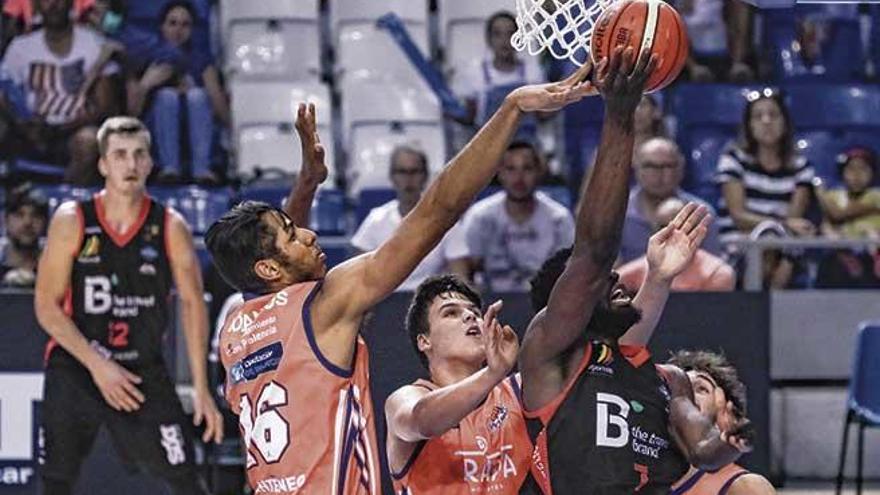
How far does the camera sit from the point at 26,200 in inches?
417

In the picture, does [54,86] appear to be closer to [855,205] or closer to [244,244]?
[855,205]

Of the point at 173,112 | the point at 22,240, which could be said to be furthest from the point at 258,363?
the point at 173,112

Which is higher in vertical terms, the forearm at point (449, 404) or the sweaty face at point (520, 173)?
the sweaty face at point (520, 173)

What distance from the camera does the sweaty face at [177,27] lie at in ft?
41.5

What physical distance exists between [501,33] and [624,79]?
288 inches

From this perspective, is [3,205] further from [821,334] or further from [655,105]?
[821,334]

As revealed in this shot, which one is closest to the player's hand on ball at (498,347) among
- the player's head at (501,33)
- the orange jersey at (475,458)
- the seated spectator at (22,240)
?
the orange jersey at (475,458)

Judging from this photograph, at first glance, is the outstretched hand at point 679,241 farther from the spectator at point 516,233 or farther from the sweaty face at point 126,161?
the spectator at point 516,233

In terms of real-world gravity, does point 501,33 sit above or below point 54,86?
above

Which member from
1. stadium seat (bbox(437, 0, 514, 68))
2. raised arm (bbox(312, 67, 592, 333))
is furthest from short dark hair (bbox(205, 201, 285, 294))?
stadium seat (bbox(437, 0, 514, 68))

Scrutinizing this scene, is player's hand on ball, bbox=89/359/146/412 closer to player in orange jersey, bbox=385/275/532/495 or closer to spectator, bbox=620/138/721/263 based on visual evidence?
player in orange jersey, bbox=385/275/532/495

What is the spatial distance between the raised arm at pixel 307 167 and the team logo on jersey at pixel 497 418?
903mm

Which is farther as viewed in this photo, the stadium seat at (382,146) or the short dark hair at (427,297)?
the stadium seat at (382,146)

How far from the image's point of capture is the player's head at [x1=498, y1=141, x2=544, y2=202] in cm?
1020
